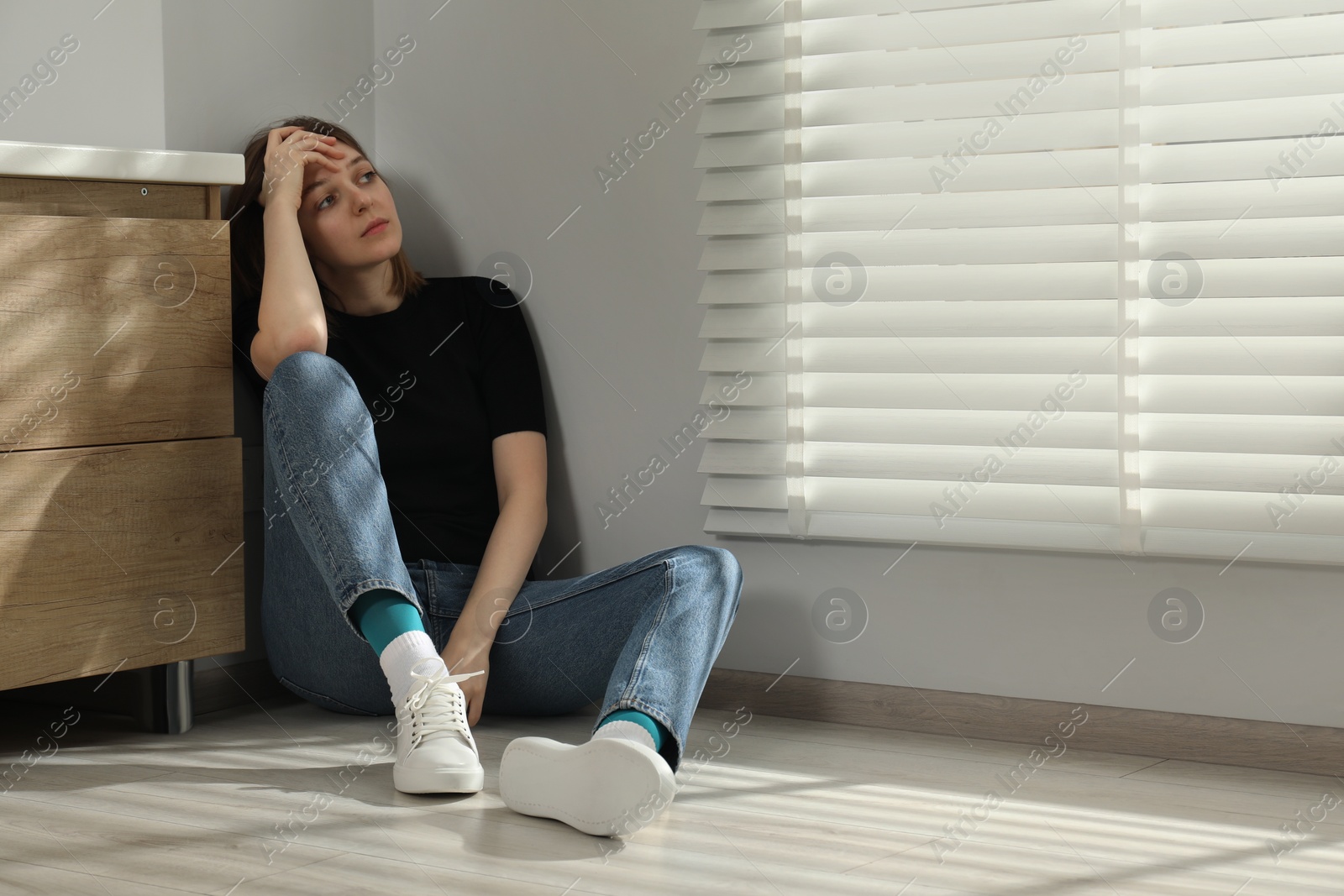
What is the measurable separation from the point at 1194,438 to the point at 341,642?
984 millimetres

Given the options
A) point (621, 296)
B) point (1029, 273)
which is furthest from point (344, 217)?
point (1029, 273)

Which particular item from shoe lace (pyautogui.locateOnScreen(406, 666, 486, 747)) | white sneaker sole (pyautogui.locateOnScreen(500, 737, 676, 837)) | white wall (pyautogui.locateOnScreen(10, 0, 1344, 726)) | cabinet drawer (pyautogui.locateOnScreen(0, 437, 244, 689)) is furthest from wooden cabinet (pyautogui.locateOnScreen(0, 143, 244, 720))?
white sneaker sole (pyautogui.locateOnScreen(500, 737, 676, 837))

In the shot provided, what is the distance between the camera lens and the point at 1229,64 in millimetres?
1271

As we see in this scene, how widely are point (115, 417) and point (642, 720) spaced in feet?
2.15

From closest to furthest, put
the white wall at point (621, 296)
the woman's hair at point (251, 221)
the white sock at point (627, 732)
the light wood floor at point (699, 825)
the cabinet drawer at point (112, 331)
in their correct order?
the light wood floor at point (699, 825) < the white sock at point (627, 732) < the cabinet drawer at point (112, 331) < the white wall at point (621, 296) < the woman's hair at point (251, 221)

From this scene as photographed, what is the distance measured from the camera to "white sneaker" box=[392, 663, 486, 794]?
1.14 meters

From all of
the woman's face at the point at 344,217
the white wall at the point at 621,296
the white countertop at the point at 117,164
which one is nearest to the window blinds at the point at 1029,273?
the white wall at the point at 621,296

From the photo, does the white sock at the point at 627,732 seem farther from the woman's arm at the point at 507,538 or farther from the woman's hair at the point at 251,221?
the woman's hair at the point at 251,221

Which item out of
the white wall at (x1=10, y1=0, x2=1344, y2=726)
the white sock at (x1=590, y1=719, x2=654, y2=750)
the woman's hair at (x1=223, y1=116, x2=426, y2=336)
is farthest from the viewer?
the woman's hair at (x1=223, y1=116, x2=426, y2=336)

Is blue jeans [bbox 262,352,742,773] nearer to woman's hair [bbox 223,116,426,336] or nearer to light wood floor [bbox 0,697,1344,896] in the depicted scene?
light wood floor [bbox 0,697,1344,896]

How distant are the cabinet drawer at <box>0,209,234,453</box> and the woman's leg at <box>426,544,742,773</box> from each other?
0.36 m

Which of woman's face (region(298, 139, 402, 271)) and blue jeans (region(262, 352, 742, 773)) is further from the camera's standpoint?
woman's face (region(298, 139, 402, 271))

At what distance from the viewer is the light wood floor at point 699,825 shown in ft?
3.14

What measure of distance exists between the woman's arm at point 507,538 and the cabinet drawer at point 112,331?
0.34 m
